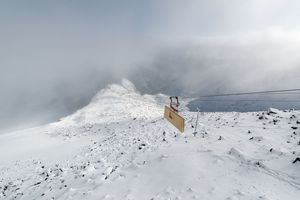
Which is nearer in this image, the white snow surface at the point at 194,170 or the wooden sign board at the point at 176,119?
the white snow surface at the point at 194,170

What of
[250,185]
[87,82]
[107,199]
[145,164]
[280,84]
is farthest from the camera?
[280,84]

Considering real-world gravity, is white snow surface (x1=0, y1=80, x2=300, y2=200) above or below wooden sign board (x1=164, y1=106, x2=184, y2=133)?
below

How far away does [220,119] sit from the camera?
75.6 feet

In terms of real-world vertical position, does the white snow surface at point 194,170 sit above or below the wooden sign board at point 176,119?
below

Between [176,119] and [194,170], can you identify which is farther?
[176,119]

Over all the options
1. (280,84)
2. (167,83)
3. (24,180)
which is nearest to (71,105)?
(167,83)

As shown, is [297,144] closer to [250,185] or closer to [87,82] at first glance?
[250,185]

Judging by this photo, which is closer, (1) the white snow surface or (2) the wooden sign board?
(1) the white snow surface

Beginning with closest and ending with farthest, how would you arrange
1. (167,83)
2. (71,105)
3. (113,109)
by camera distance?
(113,109)
(71,105)
(167,83)

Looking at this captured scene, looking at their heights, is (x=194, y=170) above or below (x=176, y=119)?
below

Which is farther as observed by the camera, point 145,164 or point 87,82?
point 87,82

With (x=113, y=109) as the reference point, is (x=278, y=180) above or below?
above

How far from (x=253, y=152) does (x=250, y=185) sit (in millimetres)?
3601

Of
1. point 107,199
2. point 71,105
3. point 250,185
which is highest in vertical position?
point 250,185
